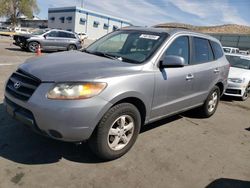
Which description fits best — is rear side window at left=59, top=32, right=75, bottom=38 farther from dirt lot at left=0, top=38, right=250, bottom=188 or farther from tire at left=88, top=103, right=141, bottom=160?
tire at left=88, top=103, right=141, bottom=160

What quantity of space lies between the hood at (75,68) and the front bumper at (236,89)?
5.49m

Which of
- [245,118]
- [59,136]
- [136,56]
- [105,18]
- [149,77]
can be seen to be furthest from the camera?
[105,18]

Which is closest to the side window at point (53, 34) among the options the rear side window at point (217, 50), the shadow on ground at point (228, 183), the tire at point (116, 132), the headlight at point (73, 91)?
the rear side window at point (217, 50)

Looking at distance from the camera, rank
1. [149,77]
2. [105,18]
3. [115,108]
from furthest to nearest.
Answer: [105,18] → [149,77] → [115,108]

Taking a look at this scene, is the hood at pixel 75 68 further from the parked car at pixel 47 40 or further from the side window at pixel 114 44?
the parked car at pixel 47 40

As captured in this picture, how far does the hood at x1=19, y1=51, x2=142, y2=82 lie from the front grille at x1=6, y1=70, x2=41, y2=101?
0.07 metres

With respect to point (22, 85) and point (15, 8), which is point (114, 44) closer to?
point (22, 85)

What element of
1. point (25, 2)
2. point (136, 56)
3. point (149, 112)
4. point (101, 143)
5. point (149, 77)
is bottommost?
point (101, 143)

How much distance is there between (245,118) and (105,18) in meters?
71.6

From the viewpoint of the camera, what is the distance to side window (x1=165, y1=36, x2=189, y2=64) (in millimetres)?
4277

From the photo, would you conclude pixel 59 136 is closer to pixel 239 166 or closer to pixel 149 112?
pixel 149 112

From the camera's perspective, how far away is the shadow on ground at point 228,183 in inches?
134

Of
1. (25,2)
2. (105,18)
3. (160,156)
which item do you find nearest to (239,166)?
(160,156)

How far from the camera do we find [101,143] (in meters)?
3.39
